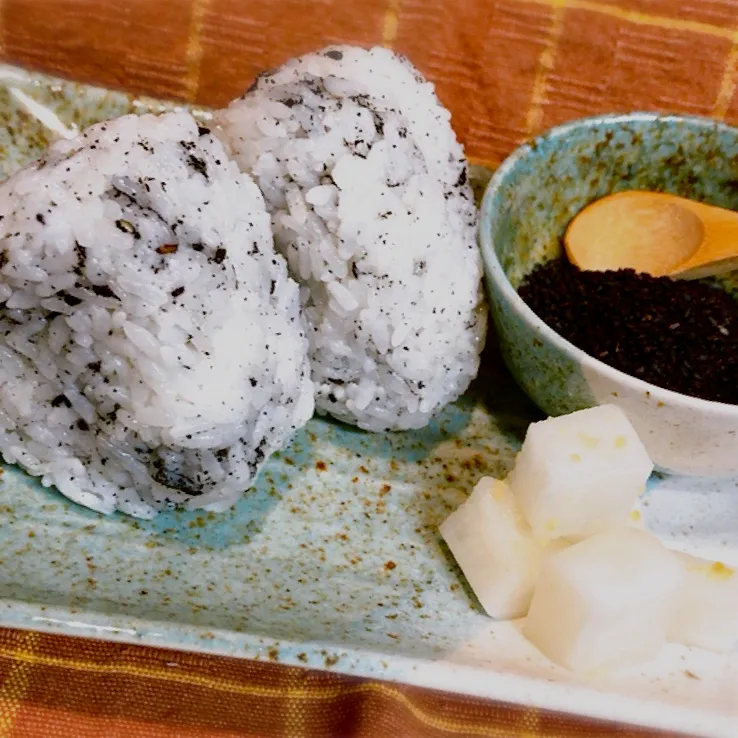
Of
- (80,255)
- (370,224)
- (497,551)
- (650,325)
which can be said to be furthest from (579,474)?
(80,255)

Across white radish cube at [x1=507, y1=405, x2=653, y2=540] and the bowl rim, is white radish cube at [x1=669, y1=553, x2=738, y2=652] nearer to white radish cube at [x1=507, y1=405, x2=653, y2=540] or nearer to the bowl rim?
white radish cube at [x1=507, y1=405, x2=653, y2=540]

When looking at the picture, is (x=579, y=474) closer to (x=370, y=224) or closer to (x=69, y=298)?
(x=370, y=224)

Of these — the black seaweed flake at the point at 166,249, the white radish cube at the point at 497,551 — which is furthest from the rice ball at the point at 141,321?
the white radish cube at the point at 497,551

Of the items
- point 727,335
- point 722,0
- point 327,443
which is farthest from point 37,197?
point 722,0

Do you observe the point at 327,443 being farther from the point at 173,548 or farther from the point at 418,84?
the point at 418,84

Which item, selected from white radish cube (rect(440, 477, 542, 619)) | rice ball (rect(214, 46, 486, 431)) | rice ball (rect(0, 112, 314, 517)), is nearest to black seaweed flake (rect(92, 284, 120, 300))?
rice ball (rect(0, 112, 314, 517))

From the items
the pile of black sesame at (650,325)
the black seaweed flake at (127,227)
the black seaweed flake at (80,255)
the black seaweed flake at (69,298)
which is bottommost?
the pile of black sesame at (650,325)

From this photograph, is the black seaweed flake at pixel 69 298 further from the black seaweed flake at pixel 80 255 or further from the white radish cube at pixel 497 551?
the white radish cube at pixel 497 551
